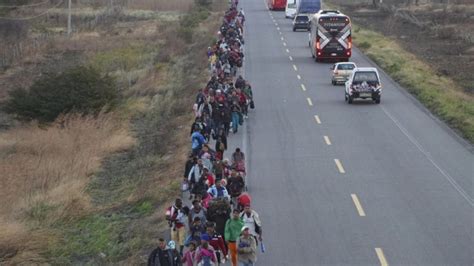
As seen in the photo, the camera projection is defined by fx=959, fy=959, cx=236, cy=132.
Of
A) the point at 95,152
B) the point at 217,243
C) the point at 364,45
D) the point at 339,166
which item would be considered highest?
the point at 217,243

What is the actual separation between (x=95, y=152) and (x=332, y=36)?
75.6ft

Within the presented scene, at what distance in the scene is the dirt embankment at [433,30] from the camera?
59594 millimetres

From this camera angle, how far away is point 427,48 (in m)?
70.5

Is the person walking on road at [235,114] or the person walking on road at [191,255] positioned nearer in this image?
the person walking on road at [191,255]

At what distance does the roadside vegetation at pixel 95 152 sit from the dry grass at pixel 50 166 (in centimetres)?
4

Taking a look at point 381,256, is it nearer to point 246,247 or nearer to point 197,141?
point 246,247

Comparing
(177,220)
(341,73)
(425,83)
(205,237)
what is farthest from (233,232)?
(425,83)

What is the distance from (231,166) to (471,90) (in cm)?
2847

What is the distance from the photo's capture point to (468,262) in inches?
738

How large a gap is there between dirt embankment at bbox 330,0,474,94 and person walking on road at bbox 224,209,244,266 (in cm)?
3269

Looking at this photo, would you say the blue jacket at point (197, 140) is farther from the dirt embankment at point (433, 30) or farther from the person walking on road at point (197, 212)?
the dirt embankment at point (433, 30)

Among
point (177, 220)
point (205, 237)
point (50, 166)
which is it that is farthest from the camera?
point (50, 166)

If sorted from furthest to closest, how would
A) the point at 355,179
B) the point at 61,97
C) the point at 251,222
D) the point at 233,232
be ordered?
the point at 61,97, the point at 355,179, the point at 251,222, the point at 233,232

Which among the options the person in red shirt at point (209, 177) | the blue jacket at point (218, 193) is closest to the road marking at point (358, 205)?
the person in red shirt at point (209, 177)
